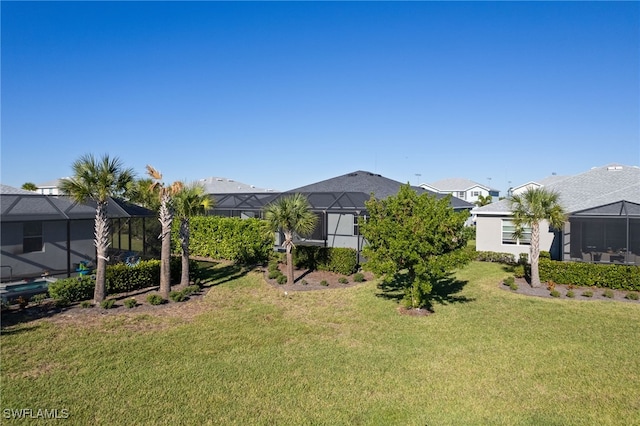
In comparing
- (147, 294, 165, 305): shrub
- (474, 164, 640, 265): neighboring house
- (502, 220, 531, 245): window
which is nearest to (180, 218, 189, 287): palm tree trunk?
(147, 294, 165, 305): shrub

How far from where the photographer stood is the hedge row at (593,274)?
15539 mm

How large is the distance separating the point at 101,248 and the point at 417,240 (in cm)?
1084

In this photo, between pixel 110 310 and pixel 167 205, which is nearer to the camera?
pixel 110 310

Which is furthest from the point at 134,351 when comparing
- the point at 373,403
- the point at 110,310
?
the point at 373,403

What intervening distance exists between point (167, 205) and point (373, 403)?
11207 mm

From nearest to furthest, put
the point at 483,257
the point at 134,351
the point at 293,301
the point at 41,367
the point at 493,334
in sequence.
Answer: the point at 41,367
the point at 134,351
the point at 493,334
the point at 293,301
the point at 483,257

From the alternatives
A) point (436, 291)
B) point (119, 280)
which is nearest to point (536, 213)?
point (436, 291)

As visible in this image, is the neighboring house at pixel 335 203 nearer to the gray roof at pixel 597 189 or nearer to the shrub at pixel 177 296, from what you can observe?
the gray roof at pixel 597 189

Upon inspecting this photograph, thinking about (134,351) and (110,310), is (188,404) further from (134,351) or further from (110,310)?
(110,310)

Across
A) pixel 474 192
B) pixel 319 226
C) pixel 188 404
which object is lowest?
pixel 188 404

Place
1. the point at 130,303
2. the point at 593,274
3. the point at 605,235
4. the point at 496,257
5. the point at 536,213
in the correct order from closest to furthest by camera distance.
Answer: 1. the point at 130,303
2. the point at 536,213
3. the point at 593,274
4. the point at 496,257
5. the point at 605,235

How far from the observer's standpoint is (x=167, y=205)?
15.0 metres

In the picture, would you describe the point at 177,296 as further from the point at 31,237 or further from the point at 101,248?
the point at 31,237

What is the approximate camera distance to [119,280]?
49.0 feet
